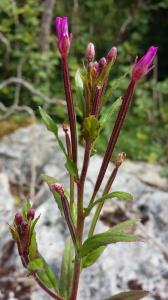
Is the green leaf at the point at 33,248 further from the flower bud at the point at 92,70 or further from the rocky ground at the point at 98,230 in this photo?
the rocky ground at the point at 98,230

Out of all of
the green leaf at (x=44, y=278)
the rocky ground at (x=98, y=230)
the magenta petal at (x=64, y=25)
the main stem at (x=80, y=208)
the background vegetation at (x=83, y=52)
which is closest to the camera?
the magenta petal at (x=64, y=25)

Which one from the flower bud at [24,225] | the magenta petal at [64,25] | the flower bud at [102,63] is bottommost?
the flower bud at [24,225]

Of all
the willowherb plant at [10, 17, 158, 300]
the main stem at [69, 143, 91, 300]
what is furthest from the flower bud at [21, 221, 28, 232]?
A: the main stem at [69, 143, 91, 300]

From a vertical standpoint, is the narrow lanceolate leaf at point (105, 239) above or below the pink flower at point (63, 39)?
below

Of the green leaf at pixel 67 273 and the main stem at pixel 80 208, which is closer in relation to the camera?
the main stem at pixel 80 208

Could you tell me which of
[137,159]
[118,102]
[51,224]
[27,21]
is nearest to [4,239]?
[51,224]

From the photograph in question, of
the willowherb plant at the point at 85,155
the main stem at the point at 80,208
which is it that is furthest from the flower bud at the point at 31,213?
the main stem at the point at 80,208

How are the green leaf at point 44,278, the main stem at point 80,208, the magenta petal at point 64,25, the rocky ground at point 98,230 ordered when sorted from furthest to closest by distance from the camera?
the rocky ground at point 98,230 → the green leaf at point 44,278 → the main stem at point 80,208 → the magenta petal at point 64,25

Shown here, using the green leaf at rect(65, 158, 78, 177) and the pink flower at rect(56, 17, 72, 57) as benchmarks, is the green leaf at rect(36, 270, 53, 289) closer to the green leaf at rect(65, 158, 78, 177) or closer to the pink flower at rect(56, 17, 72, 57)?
the green leaf at rect(65, 158, 78, 177)
